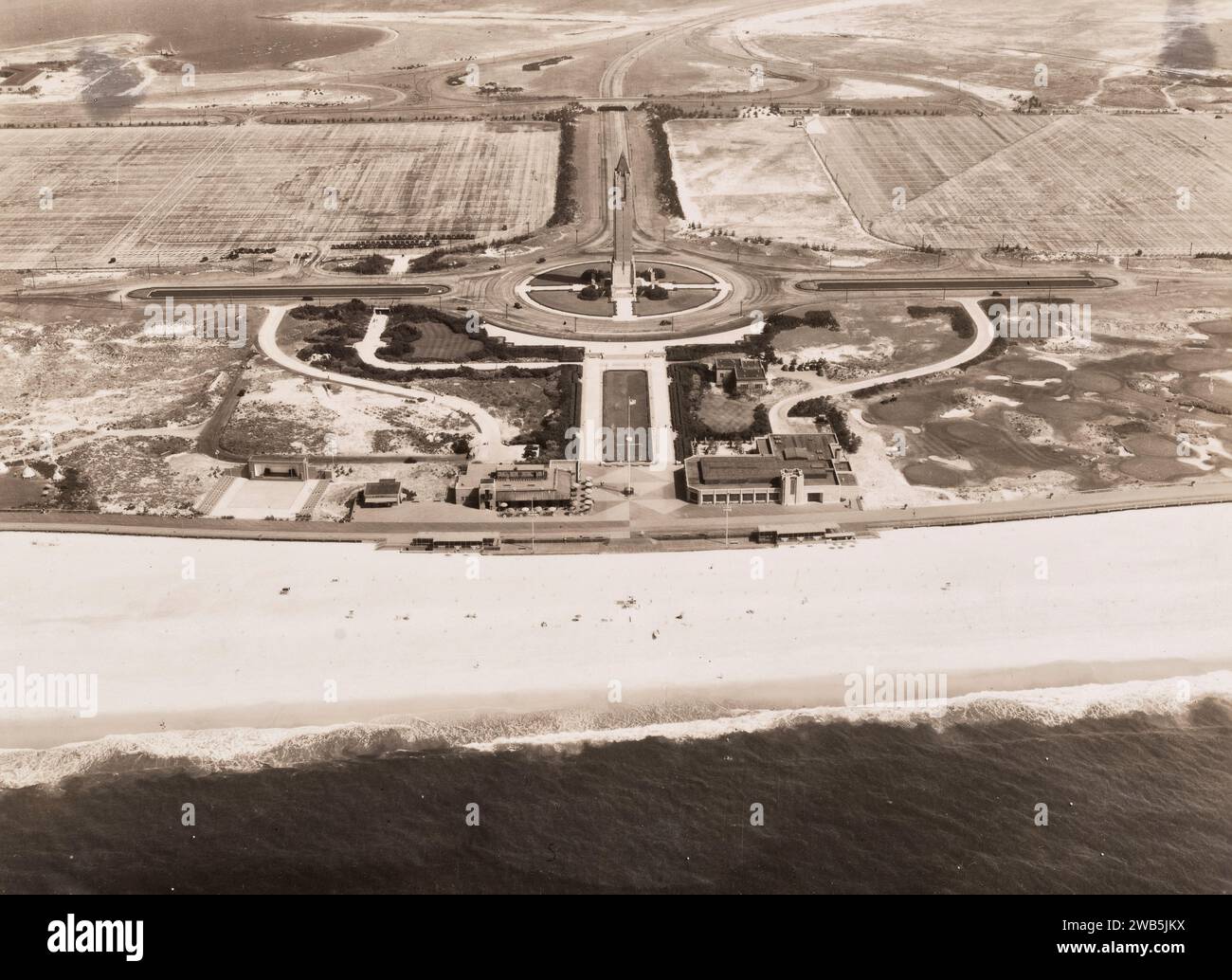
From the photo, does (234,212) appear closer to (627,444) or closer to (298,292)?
(298,292)

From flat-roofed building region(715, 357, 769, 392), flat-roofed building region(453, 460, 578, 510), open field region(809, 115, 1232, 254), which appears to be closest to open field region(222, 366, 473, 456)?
flat-roofed building region(453, 460, 578, 510)

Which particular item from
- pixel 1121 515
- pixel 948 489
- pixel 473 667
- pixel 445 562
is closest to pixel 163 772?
pixel 473 667

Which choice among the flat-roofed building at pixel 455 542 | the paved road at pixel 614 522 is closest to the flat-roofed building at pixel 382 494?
the paved road at pixel 614 522

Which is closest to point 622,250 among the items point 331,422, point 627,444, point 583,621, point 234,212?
point 627,444

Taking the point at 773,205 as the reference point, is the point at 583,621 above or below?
below

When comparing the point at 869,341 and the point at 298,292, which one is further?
the point at 298,292

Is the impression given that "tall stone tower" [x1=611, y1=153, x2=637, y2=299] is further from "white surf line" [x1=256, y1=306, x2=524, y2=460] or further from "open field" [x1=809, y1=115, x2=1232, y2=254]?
"open field" [x1=809, y1=115, x2=1232, y2=254]

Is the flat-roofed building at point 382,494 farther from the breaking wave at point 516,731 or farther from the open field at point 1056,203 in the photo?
the open field at point 1056,203
